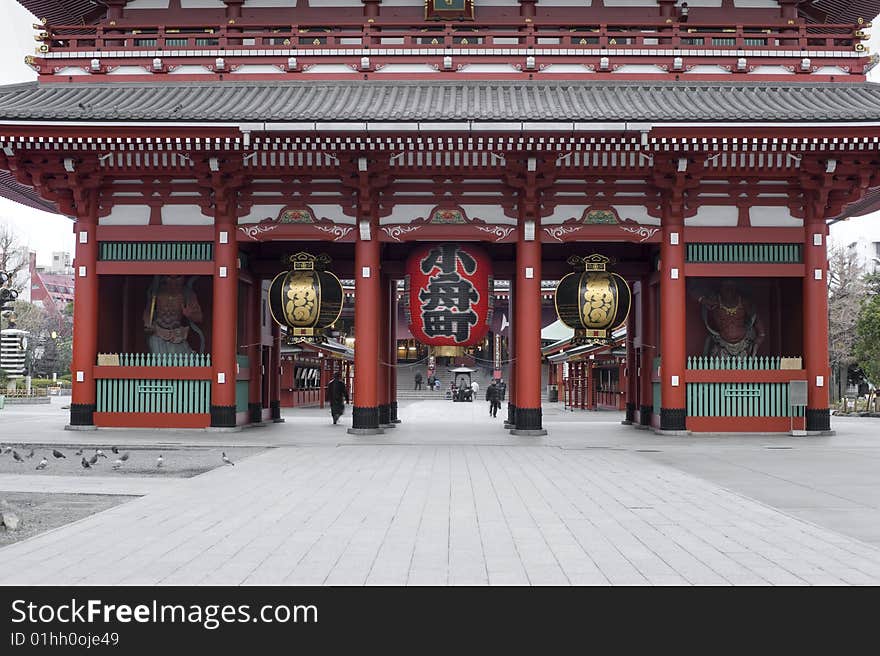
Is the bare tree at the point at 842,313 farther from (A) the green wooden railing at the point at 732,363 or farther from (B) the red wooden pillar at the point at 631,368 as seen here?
(A) the green wooden railing at the point at 732,363

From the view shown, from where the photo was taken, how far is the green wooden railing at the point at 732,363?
851 inches

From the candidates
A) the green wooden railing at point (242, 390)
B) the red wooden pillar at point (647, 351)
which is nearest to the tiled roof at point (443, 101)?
the red wooden pillar at point (647, 351)

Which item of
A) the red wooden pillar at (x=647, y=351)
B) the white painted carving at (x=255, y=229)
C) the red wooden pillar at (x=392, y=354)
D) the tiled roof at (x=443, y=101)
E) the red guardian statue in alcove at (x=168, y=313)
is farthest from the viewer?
the red wooden pillar at (x=392, y=354)

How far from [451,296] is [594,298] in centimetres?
363

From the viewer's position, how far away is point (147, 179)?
857 inches

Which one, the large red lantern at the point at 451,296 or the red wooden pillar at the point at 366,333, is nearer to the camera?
the red wooden pillar at the point at 366,333

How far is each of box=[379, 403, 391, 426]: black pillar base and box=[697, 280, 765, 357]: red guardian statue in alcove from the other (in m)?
9.47

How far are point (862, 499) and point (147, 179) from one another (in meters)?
18.0

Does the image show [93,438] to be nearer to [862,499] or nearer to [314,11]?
[314,11]

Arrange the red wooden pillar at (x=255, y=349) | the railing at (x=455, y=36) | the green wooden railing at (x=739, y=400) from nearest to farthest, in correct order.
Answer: the green wooden railing at (x=739, y=400) < the railing at (x=455, y=36) < the red wooden pillar at (x=255, y=349)

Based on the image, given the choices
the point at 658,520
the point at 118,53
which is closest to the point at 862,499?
the point at 658,520

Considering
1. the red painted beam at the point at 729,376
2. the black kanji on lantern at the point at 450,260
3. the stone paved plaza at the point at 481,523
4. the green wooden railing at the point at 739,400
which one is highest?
the black kanji on lantern at the point at 450,260

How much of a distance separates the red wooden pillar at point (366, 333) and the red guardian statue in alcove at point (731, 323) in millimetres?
9684

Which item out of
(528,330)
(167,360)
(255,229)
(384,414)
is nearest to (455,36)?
(255,229)
